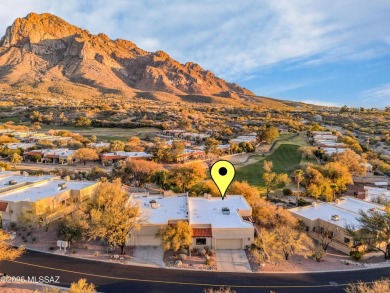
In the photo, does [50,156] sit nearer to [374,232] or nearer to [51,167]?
[51,167]

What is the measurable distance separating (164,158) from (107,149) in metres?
14.3

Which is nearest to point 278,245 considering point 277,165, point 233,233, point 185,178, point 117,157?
point 233,233

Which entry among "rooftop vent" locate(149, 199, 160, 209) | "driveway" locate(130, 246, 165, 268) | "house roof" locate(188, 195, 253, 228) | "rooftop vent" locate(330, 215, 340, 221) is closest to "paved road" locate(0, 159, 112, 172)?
"rooftop vent" locate(149, 199, 160, 209)

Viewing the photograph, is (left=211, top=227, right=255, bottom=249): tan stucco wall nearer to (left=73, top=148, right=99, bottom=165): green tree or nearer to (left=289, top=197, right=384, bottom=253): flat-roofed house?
(left=289, top=197, right=384, bottom=253): flat-roofed house

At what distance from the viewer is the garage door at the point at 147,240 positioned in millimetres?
29969

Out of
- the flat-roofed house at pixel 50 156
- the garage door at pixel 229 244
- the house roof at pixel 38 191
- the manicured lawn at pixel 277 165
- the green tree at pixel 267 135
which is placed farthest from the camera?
the green tree at pixel 267 135

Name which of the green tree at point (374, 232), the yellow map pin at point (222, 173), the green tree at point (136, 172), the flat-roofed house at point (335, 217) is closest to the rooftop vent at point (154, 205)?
the yellow map pin at point (222, 173)

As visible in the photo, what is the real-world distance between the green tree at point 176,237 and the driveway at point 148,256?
1.08 meters

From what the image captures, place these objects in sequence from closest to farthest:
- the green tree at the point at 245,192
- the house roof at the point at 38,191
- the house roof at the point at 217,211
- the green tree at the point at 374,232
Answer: the green tree at the point at 374,232 < the house roof at the point at 217,211 < the house roof at the point at 38,191 < the green tree at the point at 245,192

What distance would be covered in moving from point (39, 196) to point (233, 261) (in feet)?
71.3

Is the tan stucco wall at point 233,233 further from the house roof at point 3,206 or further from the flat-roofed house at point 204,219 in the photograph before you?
the house roof at point 3,206

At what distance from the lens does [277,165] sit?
6581 centimetres

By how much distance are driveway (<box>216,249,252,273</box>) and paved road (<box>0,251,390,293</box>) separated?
2.66 feet

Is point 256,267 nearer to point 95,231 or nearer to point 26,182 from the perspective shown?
point 95,231
